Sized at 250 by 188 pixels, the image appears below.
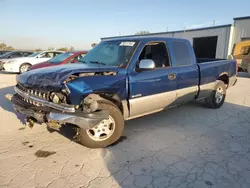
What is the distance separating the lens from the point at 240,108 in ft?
19.4

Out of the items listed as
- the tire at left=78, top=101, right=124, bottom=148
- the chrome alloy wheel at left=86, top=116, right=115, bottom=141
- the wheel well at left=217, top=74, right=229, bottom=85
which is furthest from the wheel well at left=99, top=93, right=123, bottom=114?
the wheel well at left=217, top=74, right=229, bottom=85

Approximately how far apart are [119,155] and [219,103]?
390 centimetres

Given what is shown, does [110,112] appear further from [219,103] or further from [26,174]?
[219,103]

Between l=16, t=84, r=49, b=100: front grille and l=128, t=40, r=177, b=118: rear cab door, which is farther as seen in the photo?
l=128, t=40, r=177, b=118: rear cab door

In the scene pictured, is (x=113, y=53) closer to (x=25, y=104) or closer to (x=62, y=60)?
(x=25, y=104)

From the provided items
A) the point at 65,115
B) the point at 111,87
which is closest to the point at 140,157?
the point at 111,87

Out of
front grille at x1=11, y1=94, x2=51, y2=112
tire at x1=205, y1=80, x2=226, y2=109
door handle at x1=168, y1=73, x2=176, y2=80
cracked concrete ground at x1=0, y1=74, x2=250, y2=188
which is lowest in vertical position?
cracked concrete ground at x1=0, y1=74, x2=250, y2=188

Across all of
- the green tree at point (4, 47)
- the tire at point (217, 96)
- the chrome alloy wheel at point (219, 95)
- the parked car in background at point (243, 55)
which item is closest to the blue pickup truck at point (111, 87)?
the tire at point (217, 96)

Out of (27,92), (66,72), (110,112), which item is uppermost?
(66,72)

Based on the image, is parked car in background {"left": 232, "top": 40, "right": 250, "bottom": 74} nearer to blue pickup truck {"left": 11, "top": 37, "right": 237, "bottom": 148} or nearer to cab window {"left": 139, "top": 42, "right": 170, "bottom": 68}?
blue pickup truck {"left": 11, "top": 37, "right": 237, "bottom": 148}

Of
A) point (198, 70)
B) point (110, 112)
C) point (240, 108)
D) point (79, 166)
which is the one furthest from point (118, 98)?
point (240, 108)

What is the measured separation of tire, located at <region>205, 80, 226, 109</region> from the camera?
5723mm

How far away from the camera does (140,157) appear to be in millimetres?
3287

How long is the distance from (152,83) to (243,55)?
447 inches
